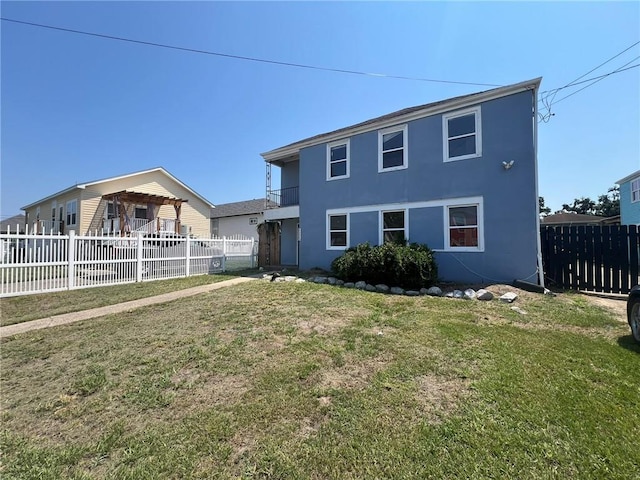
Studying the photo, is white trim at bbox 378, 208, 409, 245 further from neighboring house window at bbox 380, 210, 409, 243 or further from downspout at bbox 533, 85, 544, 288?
downspout at bbox 533, 85, 544, 288

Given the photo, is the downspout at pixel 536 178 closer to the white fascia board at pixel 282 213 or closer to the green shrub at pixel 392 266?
the green shrub at pixel 392 266

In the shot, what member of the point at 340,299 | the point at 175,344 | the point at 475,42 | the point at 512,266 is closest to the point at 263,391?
the point at 175,344

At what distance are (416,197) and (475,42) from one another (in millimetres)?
5555

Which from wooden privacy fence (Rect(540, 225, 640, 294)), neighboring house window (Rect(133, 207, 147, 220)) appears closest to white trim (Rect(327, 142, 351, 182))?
wooden privacy fence (Rect(540, 225, 640, 294))

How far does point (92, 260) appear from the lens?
956cm

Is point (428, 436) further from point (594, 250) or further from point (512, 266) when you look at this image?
point (594, 250)

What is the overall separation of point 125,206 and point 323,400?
23475mm

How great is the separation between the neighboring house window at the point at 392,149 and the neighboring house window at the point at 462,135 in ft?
4.88

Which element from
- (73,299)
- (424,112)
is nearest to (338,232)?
(424,112)

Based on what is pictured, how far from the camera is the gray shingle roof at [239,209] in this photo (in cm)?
2850

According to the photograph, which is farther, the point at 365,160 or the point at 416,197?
the point at 365,160

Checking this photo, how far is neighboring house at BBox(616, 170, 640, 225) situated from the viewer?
59.8 feet

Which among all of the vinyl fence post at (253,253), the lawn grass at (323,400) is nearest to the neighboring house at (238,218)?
the vinyl fence post at (253,253)

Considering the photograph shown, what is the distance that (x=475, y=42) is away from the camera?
32.7ft
